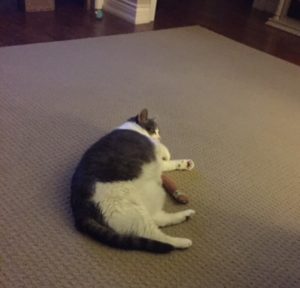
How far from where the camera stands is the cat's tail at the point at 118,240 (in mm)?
1305

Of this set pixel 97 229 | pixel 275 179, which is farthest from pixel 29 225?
pixel 275 179

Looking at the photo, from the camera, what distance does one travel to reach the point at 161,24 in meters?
3.86

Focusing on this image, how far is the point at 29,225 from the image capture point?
1.42 metres

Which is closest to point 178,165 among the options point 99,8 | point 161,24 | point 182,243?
point 182,243

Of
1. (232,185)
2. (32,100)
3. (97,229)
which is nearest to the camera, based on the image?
(97,229)

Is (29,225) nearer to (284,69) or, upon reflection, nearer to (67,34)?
(67,34)

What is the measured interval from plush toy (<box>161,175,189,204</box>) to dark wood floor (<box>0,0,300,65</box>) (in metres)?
1.81

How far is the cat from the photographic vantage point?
1.30 m

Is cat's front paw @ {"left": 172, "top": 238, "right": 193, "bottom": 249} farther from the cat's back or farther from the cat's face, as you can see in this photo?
the cat's face

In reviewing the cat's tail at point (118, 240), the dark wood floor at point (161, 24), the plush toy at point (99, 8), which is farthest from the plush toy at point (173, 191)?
the plush toy at point (99, 8)

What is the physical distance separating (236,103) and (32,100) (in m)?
1.24

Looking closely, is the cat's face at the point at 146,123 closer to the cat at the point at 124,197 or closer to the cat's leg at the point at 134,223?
the cat at the point at 124,197

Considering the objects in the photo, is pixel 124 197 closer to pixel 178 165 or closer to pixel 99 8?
pixel 178 165

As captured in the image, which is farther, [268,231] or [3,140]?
[3,140]
